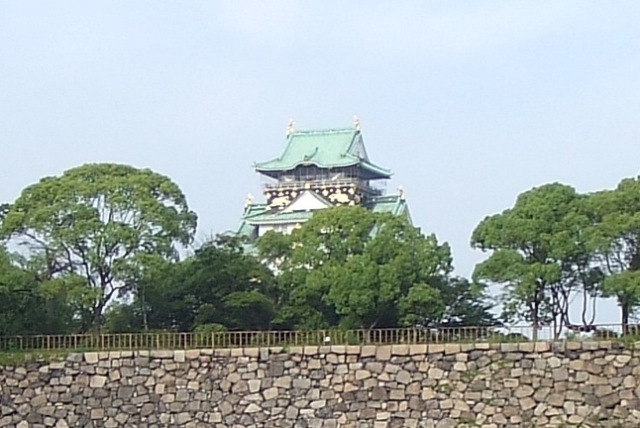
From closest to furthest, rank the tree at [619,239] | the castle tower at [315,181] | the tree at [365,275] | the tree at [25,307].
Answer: the tree at [25,307] < the tree at [619,239] < the tree at [365,275] < the castle tower at [315,181]

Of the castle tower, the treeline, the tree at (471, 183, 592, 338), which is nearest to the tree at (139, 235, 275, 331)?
the treeline

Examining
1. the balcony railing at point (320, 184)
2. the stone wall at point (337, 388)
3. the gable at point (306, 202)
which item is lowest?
the stone wall at point (337, 388)

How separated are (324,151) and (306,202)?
191 cm

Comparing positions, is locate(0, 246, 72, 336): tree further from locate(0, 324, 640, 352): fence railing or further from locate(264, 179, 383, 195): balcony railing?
locate(264, 179, 383, 195): balcony railing

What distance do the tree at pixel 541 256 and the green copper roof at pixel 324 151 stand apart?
1449 cm

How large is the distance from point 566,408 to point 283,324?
7640 millimetres

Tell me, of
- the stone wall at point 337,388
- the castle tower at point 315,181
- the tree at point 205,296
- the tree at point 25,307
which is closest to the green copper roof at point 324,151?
the castle tower at point 315,181

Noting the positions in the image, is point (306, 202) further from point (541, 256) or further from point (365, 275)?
point (541, 256)

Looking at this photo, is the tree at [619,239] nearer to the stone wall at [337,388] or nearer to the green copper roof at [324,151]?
the stone wall at [337,388]

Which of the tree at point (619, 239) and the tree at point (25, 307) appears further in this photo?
the tree at point (619, 239)

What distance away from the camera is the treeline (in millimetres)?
20766

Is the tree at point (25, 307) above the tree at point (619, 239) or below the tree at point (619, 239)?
below

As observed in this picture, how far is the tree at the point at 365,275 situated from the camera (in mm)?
21828

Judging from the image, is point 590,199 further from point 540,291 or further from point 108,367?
point 108,367
